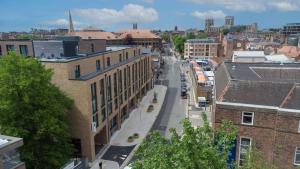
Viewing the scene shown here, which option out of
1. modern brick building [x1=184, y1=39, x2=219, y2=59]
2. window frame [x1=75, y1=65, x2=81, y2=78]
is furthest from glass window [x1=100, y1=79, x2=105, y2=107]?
modern brick building [x1=184, y1=39, x2=219, y2=59]

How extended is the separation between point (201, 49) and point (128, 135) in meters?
86.9

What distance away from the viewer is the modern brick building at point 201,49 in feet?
356

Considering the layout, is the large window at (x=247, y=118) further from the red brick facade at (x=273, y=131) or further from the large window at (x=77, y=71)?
the large window at (x=77, y=71)

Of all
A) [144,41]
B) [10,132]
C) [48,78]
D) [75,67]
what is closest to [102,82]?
[75,67]

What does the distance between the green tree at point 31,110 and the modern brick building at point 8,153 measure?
3.46 metres

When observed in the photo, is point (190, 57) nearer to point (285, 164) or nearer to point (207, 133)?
point (285, 164)

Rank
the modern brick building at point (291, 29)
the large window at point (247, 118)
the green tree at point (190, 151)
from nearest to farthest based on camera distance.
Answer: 1. the green tree at point (190, 151)
2. the large window at point (247, 118)
3. the modern brick building at point (291, 29)

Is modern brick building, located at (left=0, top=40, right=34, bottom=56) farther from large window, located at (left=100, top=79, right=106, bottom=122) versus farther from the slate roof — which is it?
the slate roof

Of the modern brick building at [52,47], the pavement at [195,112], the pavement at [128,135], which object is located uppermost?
the modern brick building at [52,47]

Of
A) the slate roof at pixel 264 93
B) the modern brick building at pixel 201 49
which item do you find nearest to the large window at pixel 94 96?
the slate roof at pixel 264 93

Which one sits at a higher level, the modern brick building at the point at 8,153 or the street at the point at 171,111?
the modern brick building at the point at 8,153

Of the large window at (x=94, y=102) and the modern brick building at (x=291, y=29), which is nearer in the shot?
the large window at (x=94, y=102)

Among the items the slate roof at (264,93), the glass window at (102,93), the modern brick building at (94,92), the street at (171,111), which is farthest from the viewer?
the street at (171,111)

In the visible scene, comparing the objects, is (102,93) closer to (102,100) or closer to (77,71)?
(102,100)
